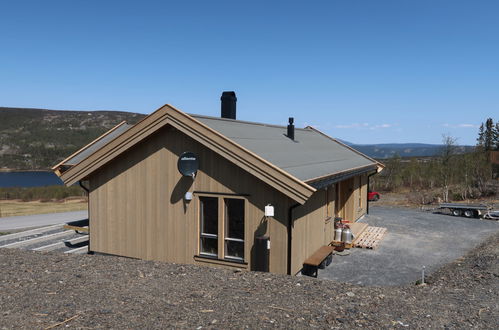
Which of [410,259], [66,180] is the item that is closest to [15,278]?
[66,180]

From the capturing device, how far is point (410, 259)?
1243 cm

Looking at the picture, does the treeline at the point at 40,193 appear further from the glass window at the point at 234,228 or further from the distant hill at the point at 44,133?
the distant hill at the point at 44,133

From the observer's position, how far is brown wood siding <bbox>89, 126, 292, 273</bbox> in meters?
9.67

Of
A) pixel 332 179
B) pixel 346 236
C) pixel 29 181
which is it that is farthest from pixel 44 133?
pixel 332 179

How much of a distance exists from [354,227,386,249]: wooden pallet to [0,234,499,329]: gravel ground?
15.5 feet

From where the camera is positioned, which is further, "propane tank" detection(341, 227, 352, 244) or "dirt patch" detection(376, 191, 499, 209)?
"dirt patch" detection(376, 191, 499, 209)

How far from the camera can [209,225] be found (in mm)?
10445

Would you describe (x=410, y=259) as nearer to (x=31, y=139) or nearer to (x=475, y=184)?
(x=475, y=184)

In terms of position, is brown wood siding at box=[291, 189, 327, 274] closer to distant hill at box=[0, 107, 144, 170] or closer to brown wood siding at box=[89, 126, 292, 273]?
brown wood siding at box=[89, 126, 292, 273]

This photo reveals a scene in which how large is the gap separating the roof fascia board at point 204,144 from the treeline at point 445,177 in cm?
2021

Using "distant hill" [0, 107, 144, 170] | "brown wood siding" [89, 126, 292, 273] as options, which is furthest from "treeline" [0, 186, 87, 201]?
"distant hill" [0, 107, 144, 170]

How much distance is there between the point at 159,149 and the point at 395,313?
7324mm

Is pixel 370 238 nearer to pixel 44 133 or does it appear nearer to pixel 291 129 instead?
pixel 291 129

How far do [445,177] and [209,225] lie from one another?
24.2m
